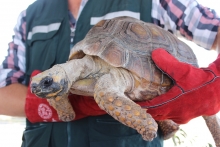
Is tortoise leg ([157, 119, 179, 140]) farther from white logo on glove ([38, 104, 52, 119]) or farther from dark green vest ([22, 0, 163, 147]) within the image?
white logo on glove ([38, 104, 52, 119])

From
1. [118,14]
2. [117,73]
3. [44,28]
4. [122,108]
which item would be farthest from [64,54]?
[122,108]

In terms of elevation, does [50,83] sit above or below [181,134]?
above

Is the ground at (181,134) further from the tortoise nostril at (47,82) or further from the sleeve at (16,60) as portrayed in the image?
the tortoise nostril at (47,82)

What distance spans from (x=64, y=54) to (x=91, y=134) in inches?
17.6

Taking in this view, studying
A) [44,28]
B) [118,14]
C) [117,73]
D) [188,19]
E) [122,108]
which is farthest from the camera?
[44,28]

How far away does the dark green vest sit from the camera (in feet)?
4.55

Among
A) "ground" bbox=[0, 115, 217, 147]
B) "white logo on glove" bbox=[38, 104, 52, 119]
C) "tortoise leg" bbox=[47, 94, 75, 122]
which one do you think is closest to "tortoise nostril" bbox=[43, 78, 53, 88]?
"tortoise leg" bbox=[47, 94, 75, 122]

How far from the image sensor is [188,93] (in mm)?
1102

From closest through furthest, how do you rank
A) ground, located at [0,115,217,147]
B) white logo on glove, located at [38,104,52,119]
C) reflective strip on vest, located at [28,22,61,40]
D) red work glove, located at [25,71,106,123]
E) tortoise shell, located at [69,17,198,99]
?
tortoise shell, located at [69,17,198,99], red work glove, located at [25,71,106,123], white logo on glove, located at [38,104,52,119], reflective strip on vest, located at [28,22,61,40], ground, located at [0,115,217,147]

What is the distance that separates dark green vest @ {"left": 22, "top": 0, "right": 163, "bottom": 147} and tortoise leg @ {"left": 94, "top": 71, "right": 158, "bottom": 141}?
12.2 inches

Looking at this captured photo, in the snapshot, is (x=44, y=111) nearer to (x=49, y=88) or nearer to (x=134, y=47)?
(x=49, y=88)

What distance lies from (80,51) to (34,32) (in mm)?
505

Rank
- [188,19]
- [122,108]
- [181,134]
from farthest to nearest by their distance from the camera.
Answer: [181,134] → [188,19] → [122,108]

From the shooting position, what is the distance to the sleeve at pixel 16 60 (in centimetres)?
171
